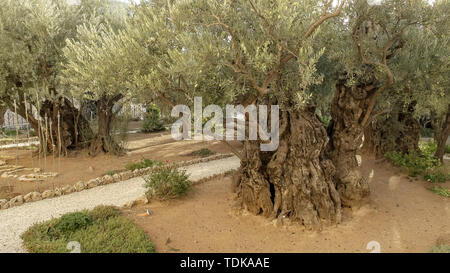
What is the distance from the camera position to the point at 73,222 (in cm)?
683

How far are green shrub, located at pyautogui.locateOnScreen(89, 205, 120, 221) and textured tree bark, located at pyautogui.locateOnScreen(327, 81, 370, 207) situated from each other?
6.26 metres

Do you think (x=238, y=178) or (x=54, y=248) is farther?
(x=238, y=178)

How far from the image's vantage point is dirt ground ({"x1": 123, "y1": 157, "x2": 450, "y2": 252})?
628cm

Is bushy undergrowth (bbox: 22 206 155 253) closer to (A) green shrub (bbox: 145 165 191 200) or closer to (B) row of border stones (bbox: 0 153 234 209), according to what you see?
(A) green shrub (bbox: 145 165 191 200)

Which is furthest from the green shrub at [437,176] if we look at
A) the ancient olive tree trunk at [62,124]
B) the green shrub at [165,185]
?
the ancient olive tree trunk at [62,124]

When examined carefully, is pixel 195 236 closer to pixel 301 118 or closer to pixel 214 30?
pixel 301 118

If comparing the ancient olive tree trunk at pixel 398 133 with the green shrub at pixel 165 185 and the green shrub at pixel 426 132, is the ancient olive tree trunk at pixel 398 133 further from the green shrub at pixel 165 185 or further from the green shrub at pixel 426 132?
the green shrub at pixel 426 132

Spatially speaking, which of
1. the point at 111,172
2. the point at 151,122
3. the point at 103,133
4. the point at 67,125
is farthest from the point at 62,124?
the point at 151,122

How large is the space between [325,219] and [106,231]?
5.22 meters

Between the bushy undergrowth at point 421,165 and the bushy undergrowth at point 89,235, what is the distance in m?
9.69

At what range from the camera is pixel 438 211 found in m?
7.88

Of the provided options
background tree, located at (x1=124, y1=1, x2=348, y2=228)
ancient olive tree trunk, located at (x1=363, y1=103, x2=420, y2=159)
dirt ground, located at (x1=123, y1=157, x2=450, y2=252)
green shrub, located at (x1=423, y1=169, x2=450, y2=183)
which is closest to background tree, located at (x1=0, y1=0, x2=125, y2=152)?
dirt ground, located at (x1=123, y1=157, x2=450, y2=252)
